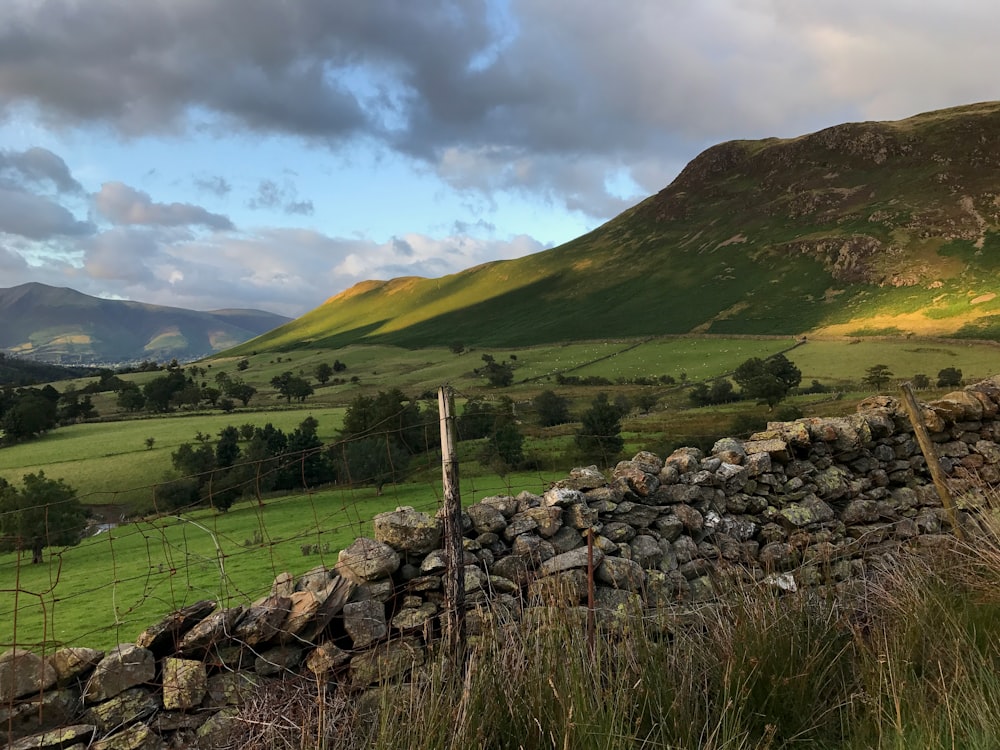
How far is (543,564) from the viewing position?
545 centimetres

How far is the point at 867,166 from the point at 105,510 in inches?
9064

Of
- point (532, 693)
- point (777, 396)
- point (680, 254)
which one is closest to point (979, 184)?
point (680, 254)

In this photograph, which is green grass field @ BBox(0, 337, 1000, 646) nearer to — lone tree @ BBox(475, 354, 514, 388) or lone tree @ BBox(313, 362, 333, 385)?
lone tree @ BBox(475, 354, 514, 388)

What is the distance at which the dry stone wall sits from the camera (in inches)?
166

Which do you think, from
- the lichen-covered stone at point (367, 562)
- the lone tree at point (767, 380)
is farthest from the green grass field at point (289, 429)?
the lone tree at point (767, 380)

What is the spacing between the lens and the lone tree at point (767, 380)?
158 ft

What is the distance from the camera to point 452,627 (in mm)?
4477

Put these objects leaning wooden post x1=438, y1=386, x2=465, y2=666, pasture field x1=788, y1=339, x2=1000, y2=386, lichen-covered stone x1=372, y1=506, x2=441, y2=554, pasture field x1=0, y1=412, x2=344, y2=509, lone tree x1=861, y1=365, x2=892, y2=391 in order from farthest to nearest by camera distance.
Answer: pasture field x1=788, y1=339, x2=1000, y2=386 → lone tree x1=861, y1=365, x2=892, y2=391 → pasture field x1=0, y1=412, x2=344, y2=509 → lichen-covered stone x1=372, y1=506, x2=441, y2=554 → leaning wooden post x1=438, y1=386, x2=465, y2=666

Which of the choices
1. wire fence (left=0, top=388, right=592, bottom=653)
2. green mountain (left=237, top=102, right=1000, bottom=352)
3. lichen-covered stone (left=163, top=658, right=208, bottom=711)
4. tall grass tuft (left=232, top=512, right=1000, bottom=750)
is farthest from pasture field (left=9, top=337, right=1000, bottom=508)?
green mountain (left=237, top=102, right=1000, bottom=352)

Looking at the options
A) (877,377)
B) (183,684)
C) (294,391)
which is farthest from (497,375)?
(183,684)

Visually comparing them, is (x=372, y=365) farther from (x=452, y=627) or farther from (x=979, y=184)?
(x=979, y=184)

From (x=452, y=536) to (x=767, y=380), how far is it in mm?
→ 49972

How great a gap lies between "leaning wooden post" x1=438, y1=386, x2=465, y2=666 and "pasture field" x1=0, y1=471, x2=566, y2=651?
1.11m

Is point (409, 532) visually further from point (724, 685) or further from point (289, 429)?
point (289, 429)
